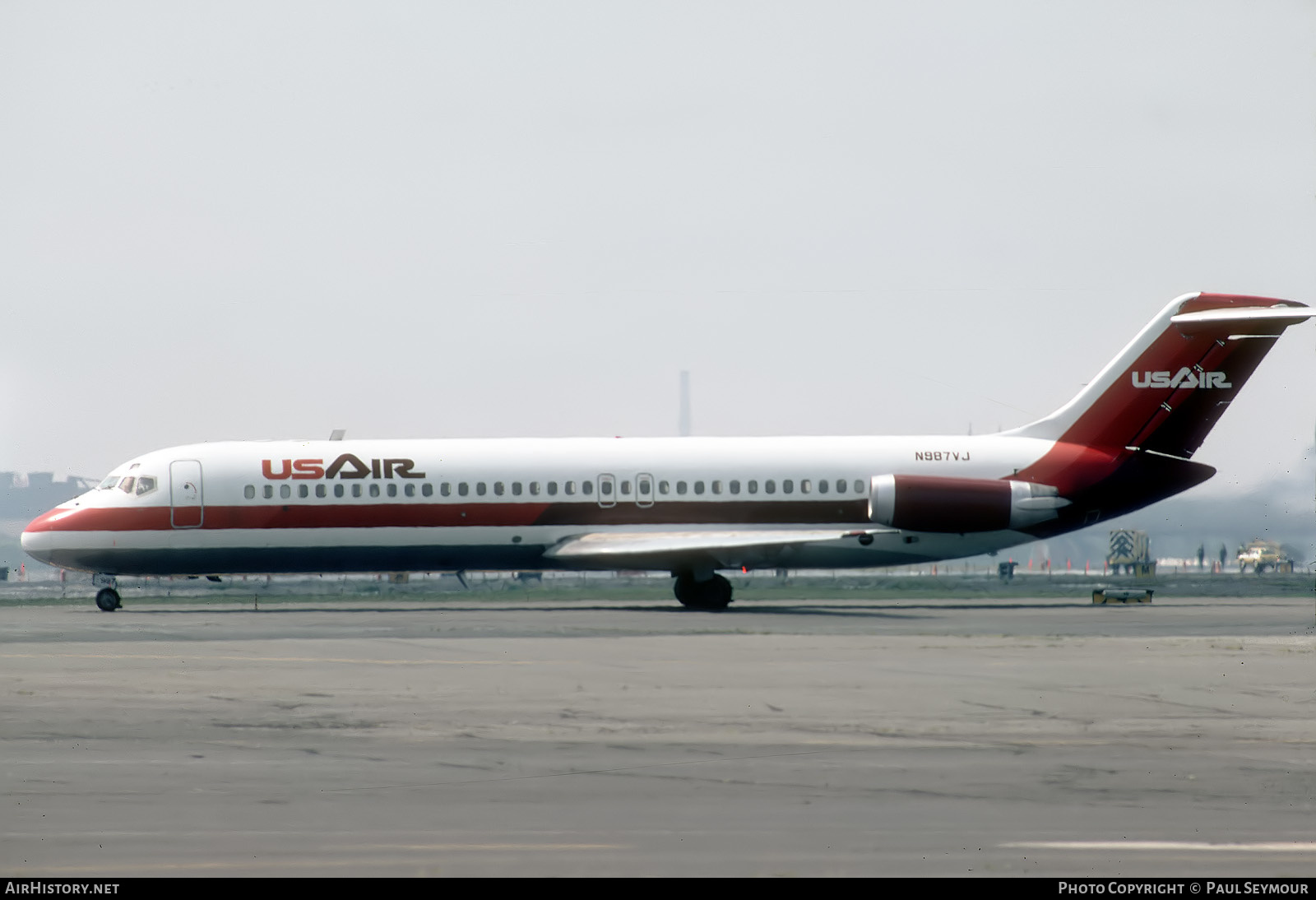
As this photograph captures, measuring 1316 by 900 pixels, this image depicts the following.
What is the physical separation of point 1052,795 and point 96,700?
405 inches

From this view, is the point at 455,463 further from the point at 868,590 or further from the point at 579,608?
the point at 868,590

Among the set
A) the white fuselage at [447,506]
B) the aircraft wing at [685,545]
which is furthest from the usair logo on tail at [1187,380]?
the aircraft wing at [685,545]

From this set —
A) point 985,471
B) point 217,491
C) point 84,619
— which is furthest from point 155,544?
point 985,471

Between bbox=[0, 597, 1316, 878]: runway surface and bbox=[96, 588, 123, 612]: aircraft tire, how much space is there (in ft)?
47.9

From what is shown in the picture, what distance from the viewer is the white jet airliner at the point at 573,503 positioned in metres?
38.2

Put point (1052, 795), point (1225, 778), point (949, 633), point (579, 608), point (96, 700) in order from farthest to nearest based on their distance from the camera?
point (579, 608) → point (949, 633) → point (96, 700) → point (1225, 778) → point (1052, 795)

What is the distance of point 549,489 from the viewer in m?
38.3

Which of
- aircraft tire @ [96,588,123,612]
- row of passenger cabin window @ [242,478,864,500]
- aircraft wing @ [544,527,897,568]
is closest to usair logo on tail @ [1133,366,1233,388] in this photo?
aircraft wing @ [544,527,897,568]

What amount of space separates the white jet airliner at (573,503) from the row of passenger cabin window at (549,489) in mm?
41

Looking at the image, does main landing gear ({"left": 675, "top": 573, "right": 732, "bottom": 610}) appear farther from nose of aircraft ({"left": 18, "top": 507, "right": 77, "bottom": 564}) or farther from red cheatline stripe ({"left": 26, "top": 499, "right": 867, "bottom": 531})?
nose of aircraft ({"left": 18, "top": 507, "right": 77, "bottom": 564})

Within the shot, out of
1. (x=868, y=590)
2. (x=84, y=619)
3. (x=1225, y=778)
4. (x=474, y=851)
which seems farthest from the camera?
(x=868, y=590)

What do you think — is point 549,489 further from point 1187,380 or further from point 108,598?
point 1187,380

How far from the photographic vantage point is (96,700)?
15852 millimetres

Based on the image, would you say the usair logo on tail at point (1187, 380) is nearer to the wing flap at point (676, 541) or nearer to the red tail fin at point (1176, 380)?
the red tail fin at point (1176, 380)
